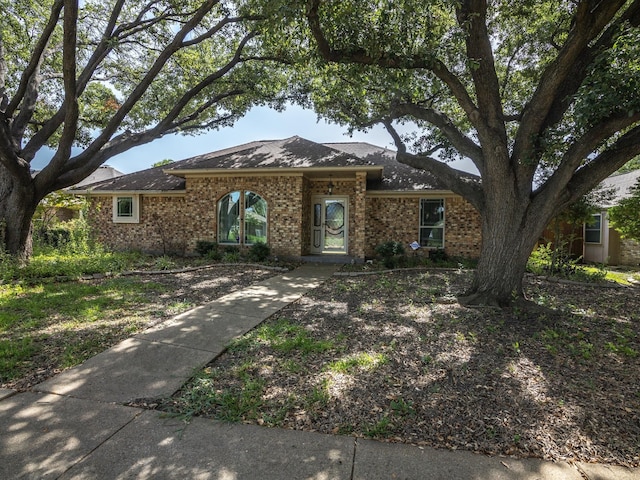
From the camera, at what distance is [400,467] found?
2021 millimetres

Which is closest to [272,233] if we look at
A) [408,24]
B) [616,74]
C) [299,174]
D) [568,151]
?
[299,174]

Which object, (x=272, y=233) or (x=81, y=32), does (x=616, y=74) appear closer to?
(x=272, y=233)

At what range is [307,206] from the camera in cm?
1205

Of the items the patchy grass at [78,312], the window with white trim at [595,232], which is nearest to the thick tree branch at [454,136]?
the patchy grass at [78,312]

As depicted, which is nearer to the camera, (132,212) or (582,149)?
(582,149)

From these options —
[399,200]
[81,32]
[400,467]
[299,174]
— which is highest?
[81,32]

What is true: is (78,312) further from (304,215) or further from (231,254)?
(304,215)

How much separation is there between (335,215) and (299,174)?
229 centimetres

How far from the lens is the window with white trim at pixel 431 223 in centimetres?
1196

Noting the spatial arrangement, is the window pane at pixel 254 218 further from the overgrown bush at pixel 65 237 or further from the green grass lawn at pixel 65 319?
the overgrown bush at pixel 65 237

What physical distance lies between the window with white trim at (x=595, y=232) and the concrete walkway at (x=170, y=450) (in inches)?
590

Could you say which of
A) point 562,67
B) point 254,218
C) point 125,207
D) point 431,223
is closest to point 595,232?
point 431,223

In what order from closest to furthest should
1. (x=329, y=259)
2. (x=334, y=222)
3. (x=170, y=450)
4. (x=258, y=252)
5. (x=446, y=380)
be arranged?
(x=170, y=450) < (x=446, y=380) < (x=258, y=252) < (x=329, y=259) < (x=334, y=222)

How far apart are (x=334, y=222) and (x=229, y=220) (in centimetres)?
400
